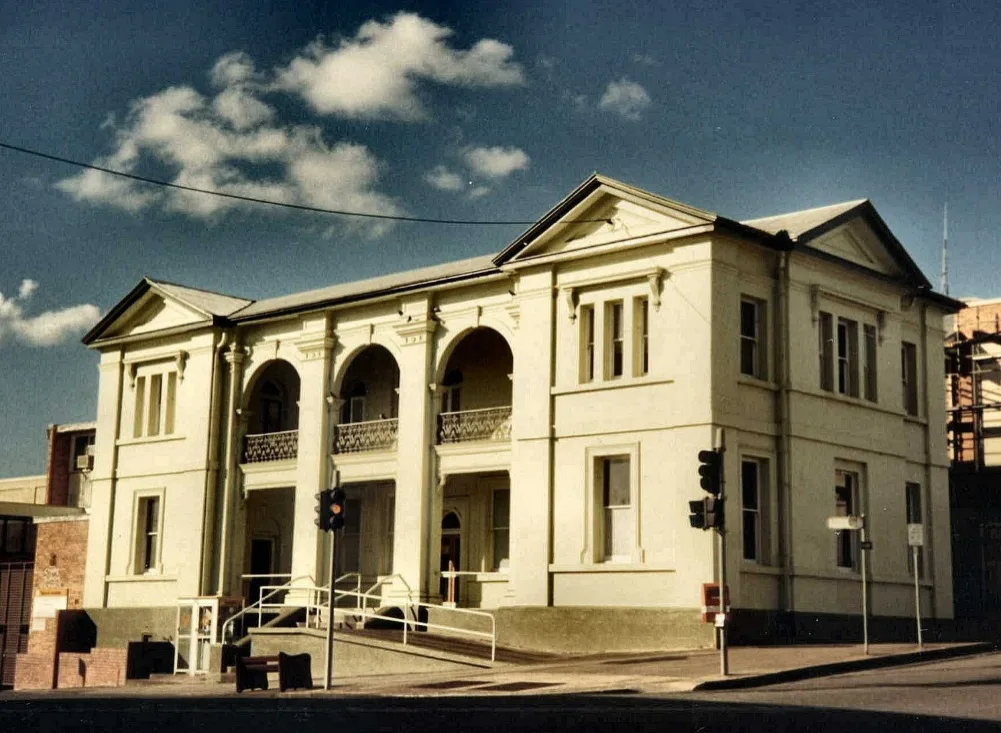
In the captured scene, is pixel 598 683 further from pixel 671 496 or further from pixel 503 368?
pixel 503 368

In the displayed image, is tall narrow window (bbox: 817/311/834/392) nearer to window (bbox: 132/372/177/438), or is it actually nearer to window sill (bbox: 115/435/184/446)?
window sill (bbox: 115/435/184/446)

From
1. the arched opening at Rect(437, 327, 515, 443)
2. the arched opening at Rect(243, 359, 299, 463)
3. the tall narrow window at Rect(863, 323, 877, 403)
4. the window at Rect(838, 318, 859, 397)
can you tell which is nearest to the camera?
the window at Rect(838, 318, 859, 397)

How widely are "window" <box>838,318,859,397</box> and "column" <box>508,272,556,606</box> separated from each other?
6484 mm

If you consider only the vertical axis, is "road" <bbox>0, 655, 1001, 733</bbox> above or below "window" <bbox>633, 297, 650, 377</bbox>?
below

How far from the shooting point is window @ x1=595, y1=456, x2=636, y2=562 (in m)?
28.4

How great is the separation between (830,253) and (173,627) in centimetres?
1944

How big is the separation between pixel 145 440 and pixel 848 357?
1970cm

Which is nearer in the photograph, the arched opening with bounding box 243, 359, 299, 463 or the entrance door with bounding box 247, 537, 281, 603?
the arched opening with bounding box 243, 359, 299, 463

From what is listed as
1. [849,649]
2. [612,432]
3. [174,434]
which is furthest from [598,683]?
[174,434]

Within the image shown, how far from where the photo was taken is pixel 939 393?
109 feet

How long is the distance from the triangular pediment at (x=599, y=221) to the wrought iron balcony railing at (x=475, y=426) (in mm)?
3728

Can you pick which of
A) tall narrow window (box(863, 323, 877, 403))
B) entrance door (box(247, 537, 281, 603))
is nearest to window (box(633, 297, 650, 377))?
tall narrow window (box(863, 323, 877, 403))

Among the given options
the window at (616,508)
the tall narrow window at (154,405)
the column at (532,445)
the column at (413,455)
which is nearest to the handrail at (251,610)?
the column at (413,455)

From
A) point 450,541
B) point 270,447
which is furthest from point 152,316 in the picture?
point 450,541
